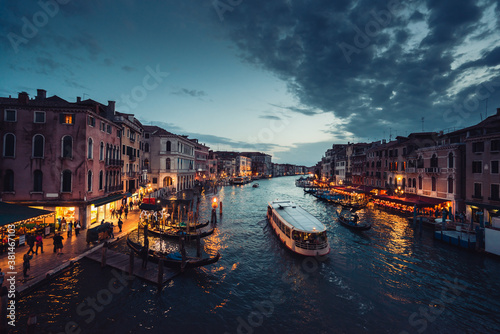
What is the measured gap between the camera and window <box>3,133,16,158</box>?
2033 centimetres

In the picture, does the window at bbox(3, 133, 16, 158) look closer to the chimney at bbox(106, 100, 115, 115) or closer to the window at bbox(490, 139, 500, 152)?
the chimney at bbox(106, 100, 115, 115)

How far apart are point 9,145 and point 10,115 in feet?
8.48

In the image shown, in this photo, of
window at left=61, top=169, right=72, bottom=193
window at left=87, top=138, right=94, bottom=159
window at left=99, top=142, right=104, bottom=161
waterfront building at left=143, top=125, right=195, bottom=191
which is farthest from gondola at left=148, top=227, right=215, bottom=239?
waterfront building at left=143, top=125, right=195, bottom=191

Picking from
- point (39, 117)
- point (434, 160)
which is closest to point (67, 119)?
point (39, 117)

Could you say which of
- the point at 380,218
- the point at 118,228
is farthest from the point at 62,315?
the point at 380,218

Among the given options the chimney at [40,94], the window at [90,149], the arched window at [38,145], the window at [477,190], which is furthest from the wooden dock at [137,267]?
the window at [477,190]

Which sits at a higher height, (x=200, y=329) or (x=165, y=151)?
(x=165, y=151)

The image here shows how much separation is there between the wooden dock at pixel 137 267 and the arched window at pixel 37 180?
348 inches

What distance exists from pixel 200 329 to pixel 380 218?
33745 millimetres

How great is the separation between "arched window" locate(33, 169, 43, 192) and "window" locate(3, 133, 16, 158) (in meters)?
2.24

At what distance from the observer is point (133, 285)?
15.0 meters

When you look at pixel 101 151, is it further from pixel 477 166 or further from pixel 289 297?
pixel 477 166

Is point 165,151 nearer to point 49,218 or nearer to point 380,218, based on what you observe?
point 49,218

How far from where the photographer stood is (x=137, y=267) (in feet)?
54.9
